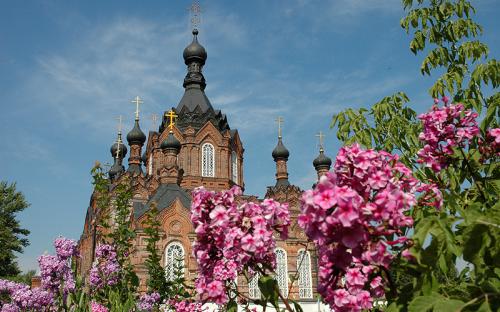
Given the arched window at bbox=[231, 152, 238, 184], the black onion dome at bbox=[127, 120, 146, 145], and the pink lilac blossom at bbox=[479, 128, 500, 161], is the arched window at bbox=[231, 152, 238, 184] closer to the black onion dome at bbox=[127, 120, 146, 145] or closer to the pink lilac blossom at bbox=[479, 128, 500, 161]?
the black onion dome at bbox=[127, 120, 146, 145]

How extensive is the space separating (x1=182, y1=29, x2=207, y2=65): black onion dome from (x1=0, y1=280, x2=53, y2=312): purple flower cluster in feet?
105

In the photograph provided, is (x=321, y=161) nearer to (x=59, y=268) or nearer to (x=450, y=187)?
(x=59, y=268)

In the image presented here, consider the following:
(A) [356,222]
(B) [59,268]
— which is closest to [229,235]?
(A) [356,222]

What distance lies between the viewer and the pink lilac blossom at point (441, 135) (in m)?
2.90

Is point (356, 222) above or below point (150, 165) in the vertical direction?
below

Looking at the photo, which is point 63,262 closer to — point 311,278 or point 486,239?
point 486,239

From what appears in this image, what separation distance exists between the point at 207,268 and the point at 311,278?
92.4 feet

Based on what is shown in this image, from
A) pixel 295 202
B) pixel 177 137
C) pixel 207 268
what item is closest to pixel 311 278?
pixel 295 202

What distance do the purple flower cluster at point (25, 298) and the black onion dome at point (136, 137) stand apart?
96.9ft

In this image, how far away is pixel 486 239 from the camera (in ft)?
5.68

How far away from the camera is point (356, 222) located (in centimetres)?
171

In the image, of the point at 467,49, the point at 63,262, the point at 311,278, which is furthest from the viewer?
the point at 311,278

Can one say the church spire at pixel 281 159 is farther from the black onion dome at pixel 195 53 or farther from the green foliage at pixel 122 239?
the green foliage at pixel 122 239

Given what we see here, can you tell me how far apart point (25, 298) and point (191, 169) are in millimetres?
25791
